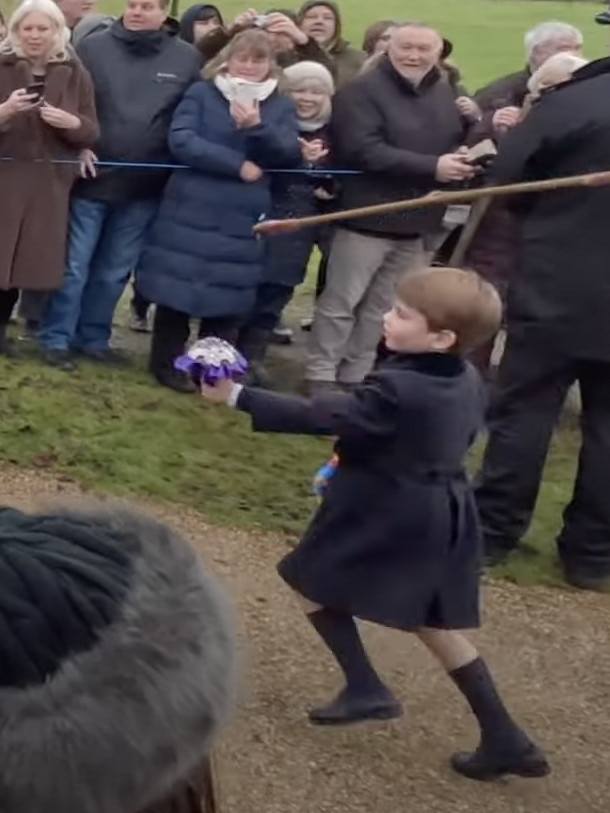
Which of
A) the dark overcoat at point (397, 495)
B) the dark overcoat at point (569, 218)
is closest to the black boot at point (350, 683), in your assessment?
the dark overcoat at point (397, 495)

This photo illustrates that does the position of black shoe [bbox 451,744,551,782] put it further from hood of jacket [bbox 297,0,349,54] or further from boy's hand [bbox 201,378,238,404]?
hood of jacket [bbox 297,0,349,54]

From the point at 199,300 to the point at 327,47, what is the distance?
224 centimetres

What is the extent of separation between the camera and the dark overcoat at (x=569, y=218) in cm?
527

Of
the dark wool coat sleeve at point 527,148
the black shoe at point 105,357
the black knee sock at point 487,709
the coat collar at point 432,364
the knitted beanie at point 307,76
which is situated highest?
the dark wool coat sleeve at point 527,148

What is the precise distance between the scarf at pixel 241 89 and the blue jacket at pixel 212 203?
36mm

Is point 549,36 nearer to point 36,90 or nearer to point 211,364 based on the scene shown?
point 36,90

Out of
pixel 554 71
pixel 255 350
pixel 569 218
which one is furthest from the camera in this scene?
pixel 255 350

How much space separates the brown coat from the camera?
6.93 m

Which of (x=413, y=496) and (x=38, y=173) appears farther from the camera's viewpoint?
(x=38, y=173)

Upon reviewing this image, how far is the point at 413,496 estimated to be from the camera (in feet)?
13.6

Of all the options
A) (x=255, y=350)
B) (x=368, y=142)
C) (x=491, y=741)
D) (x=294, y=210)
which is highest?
(x=368, y=142)

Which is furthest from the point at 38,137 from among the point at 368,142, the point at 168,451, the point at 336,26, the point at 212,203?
the point at 336,26

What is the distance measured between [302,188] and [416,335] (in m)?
3.40

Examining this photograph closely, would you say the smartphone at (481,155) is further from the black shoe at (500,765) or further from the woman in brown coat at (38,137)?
the black shoe at (500,765)
